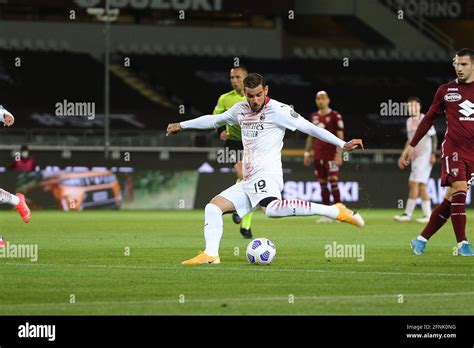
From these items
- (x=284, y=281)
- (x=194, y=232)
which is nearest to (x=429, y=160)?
(x=194, y=232)

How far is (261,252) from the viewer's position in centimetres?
1248

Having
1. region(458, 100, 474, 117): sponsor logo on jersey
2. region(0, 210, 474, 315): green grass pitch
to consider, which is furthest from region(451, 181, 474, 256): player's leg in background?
region(458, 100, 474, 117): sponsor logo on jersey

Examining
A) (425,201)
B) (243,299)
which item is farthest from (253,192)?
(425,201)

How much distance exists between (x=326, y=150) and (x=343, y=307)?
13882 millimetres

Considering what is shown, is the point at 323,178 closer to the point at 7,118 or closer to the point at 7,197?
the point at 7,197

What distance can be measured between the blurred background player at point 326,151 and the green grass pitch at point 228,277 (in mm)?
3852

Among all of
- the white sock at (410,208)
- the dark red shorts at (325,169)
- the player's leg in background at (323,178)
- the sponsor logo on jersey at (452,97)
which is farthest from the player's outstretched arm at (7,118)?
the white sock at (410,208)

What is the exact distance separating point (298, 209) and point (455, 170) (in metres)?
2.20

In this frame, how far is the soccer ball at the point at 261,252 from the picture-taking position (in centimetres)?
1249

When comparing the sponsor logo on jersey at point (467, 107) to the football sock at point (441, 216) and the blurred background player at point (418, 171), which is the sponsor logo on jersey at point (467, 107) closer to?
the football sock at point (441, 216)

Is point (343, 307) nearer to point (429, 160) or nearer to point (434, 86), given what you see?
point (429, 160)

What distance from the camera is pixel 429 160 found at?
23016 mm

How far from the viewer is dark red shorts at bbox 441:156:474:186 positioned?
13250 mm

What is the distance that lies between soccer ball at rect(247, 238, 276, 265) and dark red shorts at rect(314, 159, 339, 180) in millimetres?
10258
